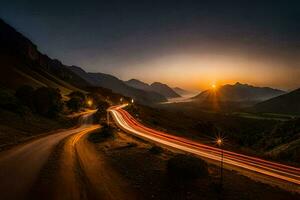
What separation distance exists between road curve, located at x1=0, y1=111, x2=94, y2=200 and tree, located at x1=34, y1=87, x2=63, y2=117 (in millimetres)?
39002

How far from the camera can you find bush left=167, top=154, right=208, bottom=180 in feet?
54.1

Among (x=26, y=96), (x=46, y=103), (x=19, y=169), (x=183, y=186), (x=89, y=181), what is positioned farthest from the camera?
(x=46, y=103)

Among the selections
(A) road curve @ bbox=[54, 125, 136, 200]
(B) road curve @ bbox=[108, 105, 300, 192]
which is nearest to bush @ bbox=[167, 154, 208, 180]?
(A) road curve @ bbox=[54, 125, 136, 200]

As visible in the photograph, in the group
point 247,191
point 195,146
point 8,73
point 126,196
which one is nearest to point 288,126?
point 195,146

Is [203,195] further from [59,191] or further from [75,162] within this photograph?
[75,162]

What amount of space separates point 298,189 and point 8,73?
550 ft

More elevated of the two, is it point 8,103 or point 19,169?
point 8,103

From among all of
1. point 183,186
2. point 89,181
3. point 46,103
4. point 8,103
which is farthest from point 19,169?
point 46,103

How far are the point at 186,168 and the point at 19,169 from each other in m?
14.4

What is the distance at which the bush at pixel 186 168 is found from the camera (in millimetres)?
16484

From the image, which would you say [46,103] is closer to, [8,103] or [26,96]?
[26,96]

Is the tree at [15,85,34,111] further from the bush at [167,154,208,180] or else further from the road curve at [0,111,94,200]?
the bush at [167,154,208,180]

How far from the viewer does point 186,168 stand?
16.5 metres

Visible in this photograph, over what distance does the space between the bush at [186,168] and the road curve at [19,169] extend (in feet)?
33.1
